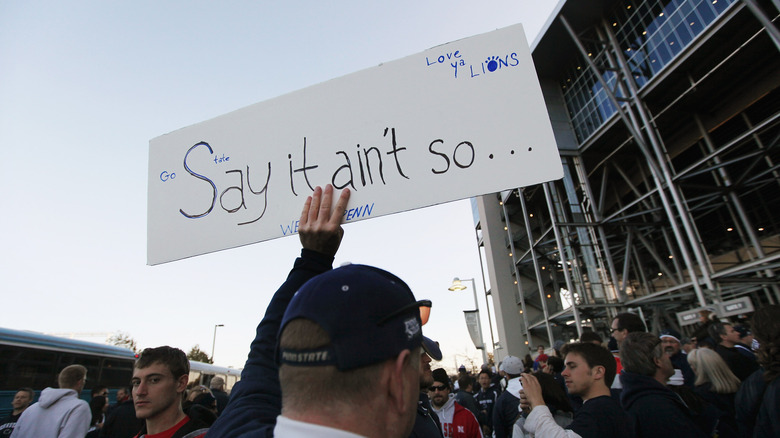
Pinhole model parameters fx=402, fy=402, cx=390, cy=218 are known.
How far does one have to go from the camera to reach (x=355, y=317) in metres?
0.88

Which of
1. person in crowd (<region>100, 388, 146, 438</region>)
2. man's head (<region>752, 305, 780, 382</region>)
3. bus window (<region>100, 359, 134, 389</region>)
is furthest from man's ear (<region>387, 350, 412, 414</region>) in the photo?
bus window (<region>100, 359, 134, 389</region>)

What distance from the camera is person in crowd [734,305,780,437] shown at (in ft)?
7.47

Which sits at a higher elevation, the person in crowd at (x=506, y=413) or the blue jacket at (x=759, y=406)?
the blue jacket at (x=759, y=406)

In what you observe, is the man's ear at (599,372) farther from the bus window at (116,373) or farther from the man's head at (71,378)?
the bus window at (116,373)

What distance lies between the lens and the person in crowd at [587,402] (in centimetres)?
249

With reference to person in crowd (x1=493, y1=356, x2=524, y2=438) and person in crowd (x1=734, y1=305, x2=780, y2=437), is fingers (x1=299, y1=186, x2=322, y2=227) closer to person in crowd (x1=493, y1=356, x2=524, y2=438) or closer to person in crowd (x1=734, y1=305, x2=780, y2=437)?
person in crowd (x1=734, y1=305, x2=780, y2=437)

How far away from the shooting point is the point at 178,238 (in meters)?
1.93

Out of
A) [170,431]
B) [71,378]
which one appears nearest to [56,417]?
[71,378]

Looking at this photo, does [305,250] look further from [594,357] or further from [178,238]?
[594,357]

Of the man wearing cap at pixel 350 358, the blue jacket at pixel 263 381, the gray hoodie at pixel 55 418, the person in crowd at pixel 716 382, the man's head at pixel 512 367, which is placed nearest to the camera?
the man wearing cap at pixel 350 358

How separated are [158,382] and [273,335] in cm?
191

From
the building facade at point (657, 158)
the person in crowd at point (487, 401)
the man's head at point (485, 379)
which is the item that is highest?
the building facade at point (657, 158)

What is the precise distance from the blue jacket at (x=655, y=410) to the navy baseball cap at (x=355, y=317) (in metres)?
2.46

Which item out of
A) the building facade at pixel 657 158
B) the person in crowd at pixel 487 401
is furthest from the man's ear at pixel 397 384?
the building facade at pixel 657 158
